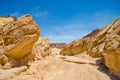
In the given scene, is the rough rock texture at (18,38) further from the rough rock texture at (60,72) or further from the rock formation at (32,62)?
the rough rock texture at (60,72)

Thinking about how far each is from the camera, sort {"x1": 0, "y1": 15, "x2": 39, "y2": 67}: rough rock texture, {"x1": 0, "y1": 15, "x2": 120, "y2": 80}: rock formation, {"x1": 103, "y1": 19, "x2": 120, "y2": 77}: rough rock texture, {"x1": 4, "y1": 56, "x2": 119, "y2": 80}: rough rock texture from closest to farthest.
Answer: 1. {"x1": 103, "y1": 19, "x2": 120, "y2": 77}: rough rock texture
2. {"x1": 4, "y1": 56, "x2": 119, "y2": 80}: rough rock texture
3. {"x1": 0, "y1": 15, "x2": 120, "y2": 80}: rock formation
4. {"x1": 0, "y1": 15, "x2": 39, "y2": 67}: rough rock texture

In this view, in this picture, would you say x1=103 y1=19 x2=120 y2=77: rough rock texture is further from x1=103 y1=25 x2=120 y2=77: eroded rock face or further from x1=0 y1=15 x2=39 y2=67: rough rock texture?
x1=0 y1=15 x2=39 y2=67: rough rock texture

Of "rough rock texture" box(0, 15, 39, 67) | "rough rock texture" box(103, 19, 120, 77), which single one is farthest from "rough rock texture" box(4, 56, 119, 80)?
"rough rock texture" box(0, 15, 39, 67)

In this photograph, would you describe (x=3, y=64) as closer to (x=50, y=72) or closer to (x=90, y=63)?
(x=50, y=72)

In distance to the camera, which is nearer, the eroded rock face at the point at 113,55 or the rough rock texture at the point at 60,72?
the eroded rock face at the point at 113,55

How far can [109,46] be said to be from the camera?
12820mm

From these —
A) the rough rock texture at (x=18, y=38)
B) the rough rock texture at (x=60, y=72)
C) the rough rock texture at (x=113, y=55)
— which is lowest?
the rough rock texture at (x=60, y=72)

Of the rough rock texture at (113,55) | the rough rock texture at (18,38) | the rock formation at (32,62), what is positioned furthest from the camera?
the rough rock texture at (18,38)

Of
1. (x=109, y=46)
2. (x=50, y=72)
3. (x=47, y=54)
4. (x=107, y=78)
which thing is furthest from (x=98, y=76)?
(x=47, y=54)

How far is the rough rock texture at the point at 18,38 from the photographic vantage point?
44.4 feet

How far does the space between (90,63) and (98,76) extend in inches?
118

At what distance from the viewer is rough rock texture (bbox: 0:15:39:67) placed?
13547 millimetres

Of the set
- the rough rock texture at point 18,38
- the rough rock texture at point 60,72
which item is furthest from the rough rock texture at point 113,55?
the rough rock texture at point 18,38

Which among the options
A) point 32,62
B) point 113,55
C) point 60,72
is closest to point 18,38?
point 32,62
